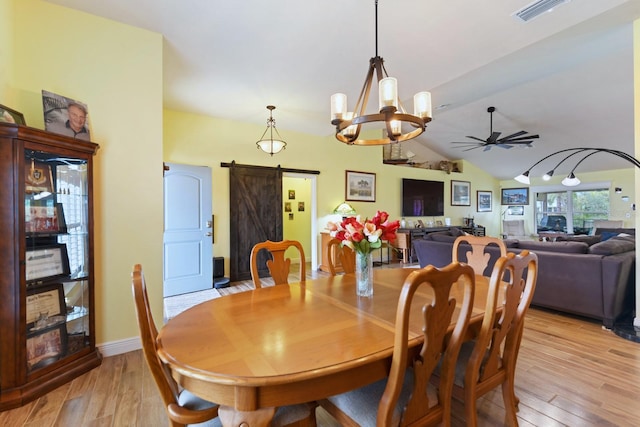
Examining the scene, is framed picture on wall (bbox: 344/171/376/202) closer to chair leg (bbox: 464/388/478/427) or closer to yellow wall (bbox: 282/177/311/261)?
yellow wall (bbox: 282/177/311/261)

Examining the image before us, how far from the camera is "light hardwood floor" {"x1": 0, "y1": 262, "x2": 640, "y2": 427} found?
5.38ft

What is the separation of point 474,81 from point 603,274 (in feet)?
8.78

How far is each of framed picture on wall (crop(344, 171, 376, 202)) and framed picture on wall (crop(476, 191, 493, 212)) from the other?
4.45 metres

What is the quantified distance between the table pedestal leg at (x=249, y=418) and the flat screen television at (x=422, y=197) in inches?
266

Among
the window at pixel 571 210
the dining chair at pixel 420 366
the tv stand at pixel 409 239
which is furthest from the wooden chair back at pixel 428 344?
the window at pixel 571 210

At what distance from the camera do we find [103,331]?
234 cm

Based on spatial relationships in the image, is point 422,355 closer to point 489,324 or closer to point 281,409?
point 489,324

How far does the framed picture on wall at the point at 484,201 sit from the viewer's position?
9.02 metres

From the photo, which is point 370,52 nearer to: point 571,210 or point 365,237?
point 365,237

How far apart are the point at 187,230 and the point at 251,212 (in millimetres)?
1146

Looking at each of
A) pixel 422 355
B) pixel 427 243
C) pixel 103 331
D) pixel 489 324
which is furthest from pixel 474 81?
pixel 103 331

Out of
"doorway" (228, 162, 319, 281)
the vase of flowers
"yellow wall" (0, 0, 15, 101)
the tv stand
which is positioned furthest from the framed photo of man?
the tv stand

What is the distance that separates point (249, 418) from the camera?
2.91ft

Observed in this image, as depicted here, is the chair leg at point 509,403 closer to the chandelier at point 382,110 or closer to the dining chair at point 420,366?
the dining chair at point 420,366
